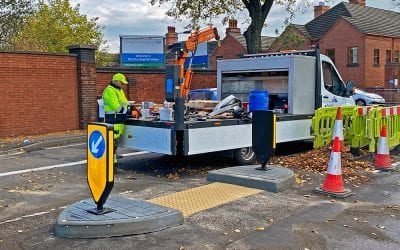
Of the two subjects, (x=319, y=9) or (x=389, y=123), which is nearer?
(x=389, y=123)

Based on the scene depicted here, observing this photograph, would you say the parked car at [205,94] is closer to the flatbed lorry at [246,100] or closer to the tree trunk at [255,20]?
the flatbed lorry at [246,100]

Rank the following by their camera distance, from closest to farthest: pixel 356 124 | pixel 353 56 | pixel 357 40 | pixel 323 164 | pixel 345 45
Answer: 1. pixel 323 164
2. pixel 356 124
3. pixel 357 40
4. pixel 353 56
5. pixel 345 45

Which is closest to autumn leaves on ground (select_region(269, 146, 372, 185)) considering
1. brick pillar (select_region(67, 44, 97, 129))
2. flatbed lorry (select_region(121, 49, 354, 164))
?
flatbed lorry (select_region(121, 49, 354, 164))

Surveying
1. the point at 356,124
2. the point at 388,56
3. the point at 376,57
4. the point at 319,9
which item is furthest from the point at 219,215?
the point at 319,9

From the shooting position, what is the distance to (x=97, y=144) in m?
5.62

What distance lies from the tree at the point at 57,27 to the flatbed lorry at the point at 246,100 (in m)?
21.3

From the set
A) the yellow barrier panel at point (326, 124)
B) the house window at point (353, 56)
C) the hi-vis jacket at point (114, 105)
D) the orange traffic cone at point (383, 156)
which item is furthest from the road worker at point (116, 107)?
the house window at point (353, 56)

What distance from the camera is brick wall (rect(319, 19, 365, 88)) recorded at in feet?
134

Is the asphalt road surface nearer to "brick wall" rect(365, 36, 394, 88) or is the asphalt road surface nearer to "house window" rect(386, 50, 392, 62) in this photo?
"brick wall" rect(365, 36, 394, 88)

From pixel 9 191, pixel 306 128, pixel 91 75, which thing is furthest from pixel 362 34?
pixel 9 191

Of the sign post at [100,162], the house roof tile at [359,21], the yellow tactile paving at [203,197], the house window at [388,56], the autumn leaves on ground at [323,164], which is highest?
the house roof tile at [359,21]

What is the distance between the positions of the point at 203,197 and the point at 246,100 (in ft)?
16.5

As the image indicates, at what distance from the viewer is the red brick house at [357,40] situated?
134ft

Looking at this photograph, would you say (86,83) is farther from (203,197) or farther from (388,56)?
(388,56)
